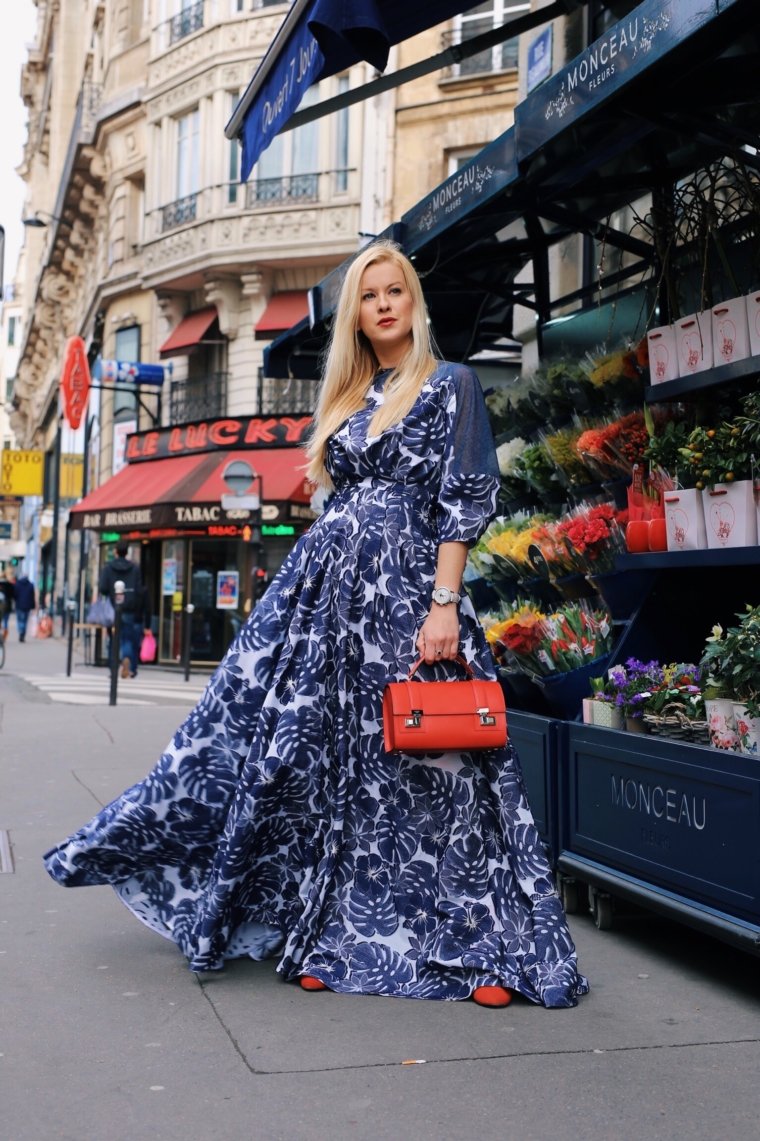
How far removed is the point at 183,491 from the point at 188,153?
7705 millimetres

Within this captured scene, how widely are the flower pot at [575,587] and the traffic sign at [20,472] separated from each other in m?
43.8

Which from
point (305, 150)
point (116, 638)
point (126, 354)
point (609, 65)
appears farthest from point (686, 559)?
point (126, 354)

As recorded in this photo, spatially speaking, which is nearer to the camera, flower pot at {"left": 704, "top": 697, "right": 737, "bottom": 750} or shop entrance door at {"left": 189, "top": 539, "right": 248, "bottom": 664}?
flower pot at {"left": 704, "top": 697, "right": 737, "bottom": 750}

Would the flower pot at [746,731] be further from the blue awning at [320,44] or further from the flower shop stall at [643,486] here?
the blue awning at [320,44]

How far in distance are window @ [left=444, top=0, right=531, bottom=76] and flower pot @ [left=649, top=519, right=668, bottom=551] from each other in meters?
17.1

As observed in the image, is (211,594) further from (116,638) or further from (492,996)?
(492,996)

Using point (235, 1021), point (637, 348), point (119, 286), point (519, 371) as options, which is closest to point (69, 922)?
point (235, 1021)

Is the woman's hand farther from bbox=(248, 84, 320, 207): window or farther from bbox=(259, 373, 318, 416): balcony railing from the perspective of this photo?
bbox=(248, 84, 320, 207): window

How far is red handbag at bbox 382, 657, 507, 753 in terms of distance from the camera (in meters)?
3.25

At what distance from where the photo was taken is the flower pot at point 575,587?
15.7ft

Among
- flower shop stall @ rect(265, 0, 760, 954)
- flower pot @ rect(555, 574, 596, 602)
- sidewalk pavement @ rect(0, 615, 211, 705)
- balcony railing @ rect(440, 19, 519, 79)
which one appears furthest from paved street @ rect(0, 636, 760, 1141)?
balcony railing @ rect(440, 19, 519, 79)

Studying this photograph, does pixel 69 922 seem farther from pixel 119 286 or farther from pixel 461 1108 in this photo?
pixel 119 286

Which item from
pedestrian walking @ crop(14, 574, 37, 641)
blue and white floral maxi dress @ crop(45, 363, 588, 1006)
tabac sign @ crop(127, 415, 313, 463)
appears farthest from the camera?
pedestrian walking @ crop(14, 574, 37, 641)

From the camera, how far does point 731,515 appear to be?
12.3ft
